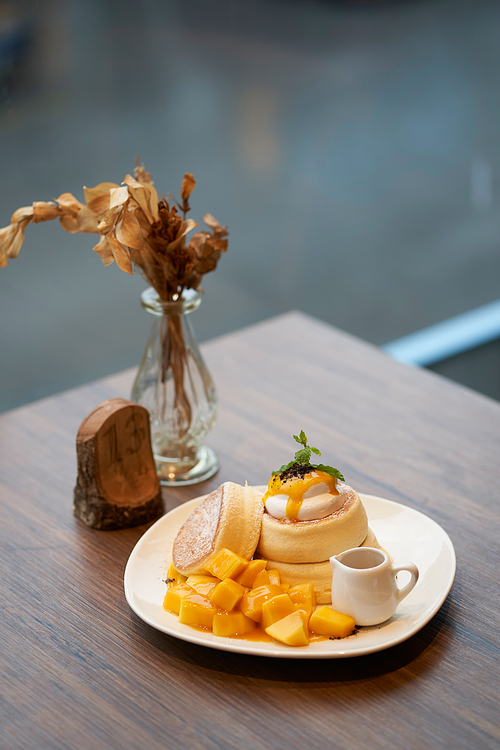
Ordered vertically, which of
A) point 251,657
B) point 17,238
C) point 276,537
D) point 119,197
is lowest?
point 251,657

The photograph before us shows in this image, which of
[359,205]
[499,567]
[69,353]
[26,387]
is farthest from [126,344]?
[499,567]

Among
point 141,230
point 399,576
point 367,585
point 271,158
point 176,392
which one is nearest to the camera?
point 367,585

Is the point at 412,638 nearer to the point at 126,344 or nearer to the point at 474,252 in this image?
the point at 126,344

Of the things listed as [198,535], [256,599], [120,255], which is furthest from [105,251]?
[256,599]

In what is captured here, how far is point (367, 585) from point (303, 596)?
10 cm

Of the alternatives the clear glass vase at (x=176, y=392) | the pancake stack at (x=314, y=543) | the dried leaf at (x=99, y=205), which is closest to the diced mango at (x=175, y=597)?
the pancake stack at (x=314, y=543)

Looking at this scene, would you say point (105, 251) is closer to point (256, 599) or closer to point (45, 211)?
point (45, 211)

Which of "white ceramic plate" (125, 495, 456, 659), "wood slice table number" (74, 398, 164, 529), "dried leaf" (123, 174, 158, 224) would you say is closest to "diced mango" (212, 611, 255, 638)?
"white ceramic plate" (125, 495, 456, 659)

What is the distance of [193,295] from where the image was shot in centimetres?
133

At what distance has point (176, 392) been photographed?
1.36m

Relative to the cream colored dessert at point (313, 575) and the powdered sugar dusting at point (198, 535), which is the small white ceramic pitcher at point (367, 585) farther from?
the powdered sugar dusting at point (198, 535)

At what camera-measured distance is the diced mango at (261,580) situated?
1.00 m

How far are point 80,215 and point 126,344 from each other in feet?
4.14

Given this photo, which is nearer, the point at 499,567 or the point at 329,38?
the point at 499,567
